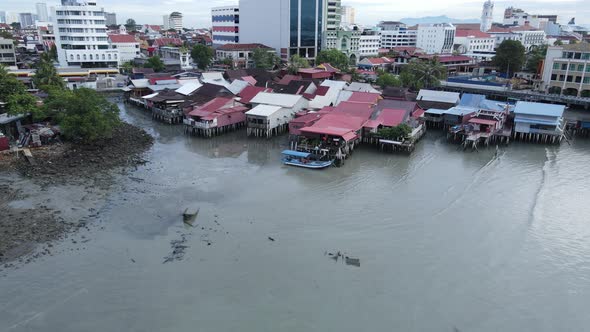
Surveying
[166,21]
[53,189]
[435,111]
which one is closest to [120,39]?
[53,189]

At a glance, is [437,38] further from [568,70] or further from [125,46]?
[125,46]

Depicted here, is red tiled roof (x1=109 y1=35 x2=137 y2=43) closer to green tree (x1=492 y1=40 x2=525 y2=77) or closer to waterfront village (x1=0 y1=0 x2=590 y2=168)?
waterfront village (x1=0 y1=0 x2=590 y2=168)

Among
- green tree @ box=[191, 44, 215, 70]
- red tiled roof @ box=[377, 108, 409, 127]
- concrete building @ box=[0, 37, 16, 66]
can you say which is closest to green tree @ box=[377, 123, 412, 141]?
red tiled roof @ box=[377, 108, 409, 127]

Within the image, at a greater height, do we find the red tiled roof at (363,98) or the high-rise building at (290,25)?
the high-rise building at (290,25)

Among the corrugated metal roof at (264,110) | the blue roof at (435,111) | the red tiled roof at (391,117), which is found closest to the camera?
the red tiled roof at (391,117)

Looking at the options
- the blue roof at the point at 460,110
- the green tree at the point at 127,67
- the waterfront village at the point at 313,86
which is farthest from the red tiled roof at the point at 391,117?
the green tree at the point at 127,67

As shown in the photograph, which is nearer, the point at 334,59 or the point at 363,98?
the point at 363,98

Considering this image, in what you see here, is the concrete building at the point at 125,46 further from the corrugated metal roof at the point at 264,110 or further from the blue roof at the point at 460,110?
the blue roof at the point at 460,110

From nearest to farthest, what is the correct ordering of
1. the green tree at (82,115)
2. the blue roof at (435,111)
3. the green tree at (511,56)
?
the green tree at (82,115), the blue roof at (435,111), the green tree at (511,56)
